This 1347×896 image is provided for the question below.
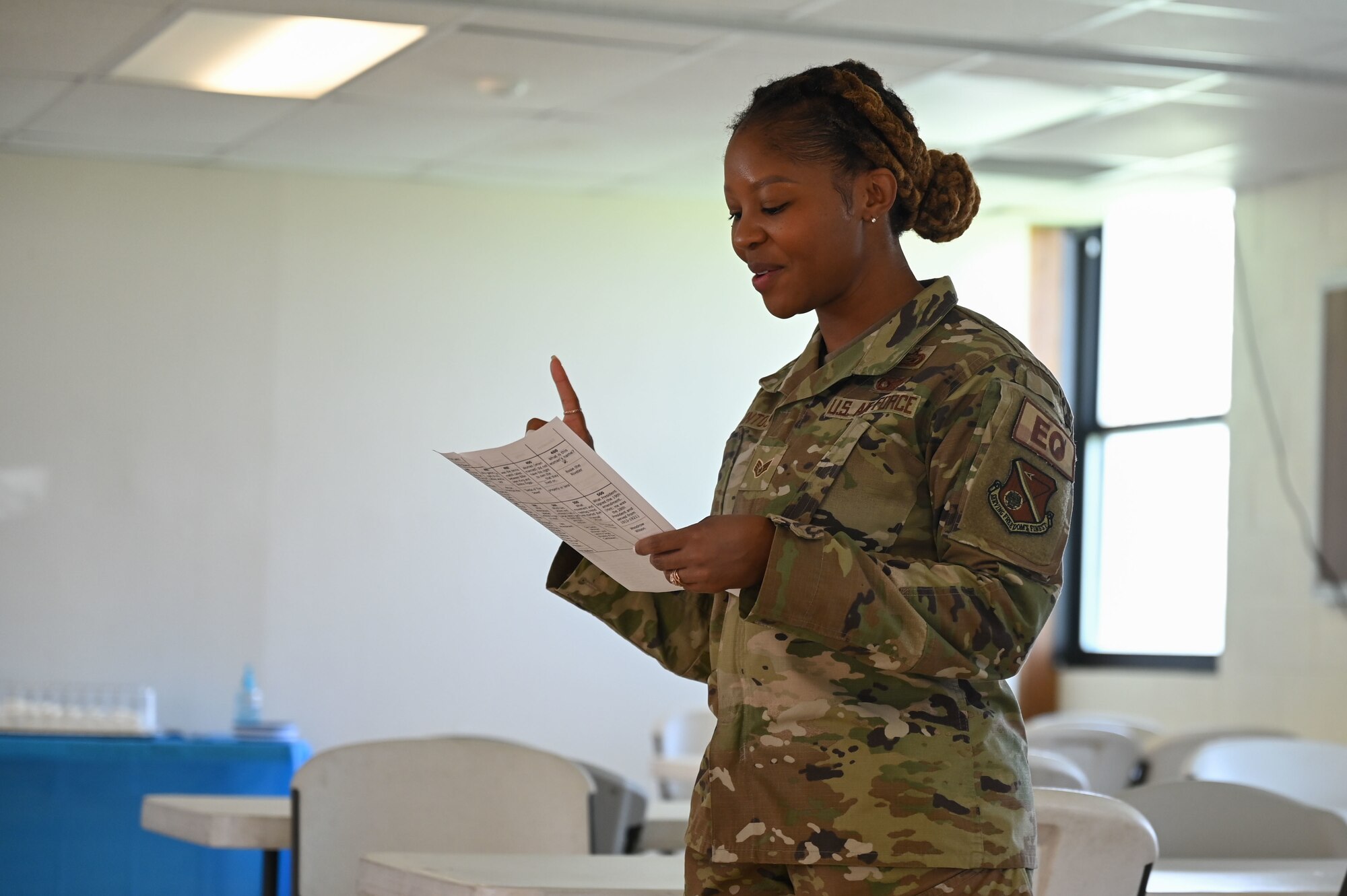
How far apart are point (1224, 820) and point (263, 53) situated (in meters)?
3.77

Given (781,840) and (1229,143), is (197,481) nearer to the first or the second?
(1229,143)

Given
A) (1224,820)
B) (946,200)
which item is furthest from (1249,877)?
(946,200)

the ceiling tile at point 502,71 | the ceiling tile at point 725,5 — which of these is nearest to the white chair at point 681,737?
the ceiling tile at point 502,71

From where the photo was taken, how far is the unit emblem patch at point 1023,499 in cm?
139

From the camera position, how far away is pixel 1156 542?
7695 millimetres

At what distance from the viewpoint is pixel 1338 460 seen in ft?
21.6

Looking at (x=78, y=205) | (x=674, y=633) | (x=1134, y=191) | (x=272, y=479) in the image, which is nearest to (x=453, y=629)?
(x=272, y=479)

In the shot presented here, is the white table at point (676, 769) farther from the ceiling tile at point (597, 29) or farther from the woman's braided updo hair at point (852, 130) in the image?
the woman's braided updo hair at point (852, 130)

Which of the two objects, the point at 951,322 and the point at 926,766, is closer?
the point at 926,766

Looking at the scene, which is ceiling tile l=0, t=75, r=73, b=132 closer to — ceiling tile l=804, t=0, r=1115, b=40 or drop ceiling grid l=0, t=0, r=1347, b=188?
drop ceiling grid l=0, t=0, r=1347, b=188

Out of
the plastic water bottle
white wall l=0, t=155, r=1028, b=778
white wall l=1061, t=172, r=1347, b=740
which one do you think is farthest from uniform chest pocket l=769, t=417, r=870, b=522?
white wall l=0, t=155, r=1028, b=778

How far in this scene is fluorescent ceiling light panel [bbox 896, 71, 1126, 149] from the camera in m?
5.70

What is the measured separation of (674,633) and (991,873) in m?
0.44

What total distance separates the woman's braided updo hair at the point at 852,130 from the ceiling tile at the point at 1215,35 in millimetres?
3502
